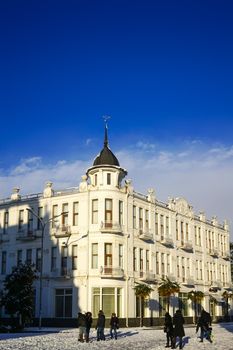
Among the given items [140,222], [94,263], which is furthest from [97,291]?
[140,222]

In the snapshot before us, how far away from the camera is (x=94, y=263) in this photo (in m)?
50.2

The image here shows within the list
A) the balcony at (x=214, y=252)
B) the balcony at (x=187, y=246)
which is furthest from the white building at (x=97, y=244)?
the balcony at (x=214, y=252)

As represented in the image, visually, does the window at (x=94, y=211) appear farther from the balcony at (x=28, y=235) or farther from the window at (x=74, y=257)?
the balcony at (x=28, y=235)

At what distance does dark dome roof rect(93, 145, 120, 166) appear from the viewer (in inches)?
2101

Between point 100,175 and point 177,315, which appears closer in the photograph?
point 177,315

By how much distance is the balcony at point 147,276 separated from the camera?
174 feet

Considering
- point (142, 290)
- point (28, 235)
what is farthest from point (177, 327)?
point (28, 235)

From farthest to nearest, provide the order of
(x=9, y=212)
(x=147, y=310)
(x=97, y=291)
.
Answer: (x=9, y=212) < (x=147, y=310) < (x=97, y=291)

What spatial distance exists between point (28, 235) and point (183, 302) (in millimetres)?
20645

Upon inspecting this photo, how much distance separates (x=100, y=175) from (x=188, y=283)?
19356 millimetres

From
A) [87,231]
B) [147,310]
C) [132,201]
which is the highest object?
[132,201]

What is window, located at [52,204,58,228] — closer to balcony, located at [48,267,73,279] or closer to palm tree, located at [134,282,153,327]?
balcony, located at [48,267,73,279]

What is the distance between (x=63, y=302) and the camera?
169ft

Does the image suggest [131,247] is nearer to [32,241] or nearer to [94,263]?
[94,263]
